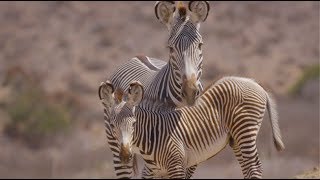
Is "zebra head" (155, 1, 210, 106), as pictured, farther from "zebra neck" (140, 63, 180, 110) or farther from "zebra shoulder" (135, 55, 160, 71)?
"zebra shoulder" (135, 55, 160, 71)

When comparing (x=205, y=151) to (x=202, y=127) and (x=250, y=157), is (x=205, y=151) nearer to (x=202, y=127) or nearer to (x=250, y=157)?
(x=202, y=127)

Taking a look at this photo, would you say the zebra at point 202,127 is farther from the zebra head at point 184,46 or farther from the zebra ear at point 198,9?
the zebra ear at point 198,9

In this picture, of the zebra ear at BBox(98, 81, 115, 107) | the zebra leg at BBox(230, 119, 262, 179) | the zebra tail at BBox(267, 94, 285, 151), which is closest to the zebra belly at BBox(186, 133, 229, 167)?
the zebra leg at BBox(230, 119, 262, 179)

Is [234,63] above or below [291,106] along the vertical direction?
above

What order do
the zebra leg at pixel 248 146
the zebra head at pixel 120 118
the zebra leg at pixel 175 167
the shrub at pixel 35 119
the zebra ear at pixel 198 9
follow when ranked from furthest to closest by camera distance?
the shrub at pixel 35 119 < the zebra leg at pixel 248 146 < the zebra ear at pixel 198 9 < the zebra leg at pixel 175 167 < the zebra head at pixel 120 118

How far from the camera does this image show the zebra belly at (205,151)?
30.1 feet

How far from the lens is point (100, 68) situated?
1578 inches

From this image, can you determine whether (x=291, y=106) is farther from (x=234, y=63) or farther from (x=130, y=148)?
(x=130, y=148)

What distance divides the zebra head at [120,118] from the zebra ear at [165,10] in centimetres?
131

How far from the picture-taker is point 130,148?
8211mm

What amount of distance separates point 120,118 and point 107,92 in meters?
0.37

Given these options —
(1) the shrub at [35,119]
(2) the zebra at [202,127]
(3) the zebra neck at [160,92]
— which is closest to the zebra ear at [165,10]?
(3) the zebra neck at [160,92]

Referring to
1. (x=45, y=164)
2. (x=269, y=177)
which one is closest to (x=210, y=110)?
(x=269, y=177)

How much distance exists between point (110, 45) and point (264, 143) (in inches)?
922
